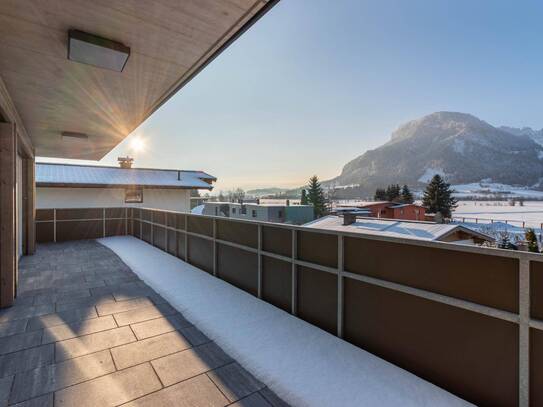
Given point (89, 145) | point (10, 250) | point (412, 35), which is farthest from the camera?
point (412, 35)

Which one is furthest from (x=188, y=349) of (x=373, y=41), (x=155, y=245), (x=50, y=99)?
(x=373, y=41)

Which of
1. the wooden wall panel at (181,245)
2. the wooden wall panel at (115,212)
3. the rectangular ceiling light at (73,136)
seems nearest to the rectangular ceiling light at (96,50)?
the rectangular ceiling light at (73,136)

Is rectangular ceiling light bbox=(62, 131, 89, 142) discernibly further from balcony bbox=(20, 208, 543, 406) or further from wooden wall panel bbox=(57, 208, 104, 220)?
wooden wall panel bbox=(57, 208, 104, 220)

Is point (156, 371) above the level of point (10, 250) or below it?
below

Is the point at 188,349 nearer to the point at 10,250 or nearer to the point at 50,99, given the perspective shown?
the point at 10,250

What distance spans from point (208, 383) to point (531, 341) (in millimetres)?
2727

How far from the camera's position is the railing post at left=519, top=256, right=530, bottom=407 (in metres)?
2.08

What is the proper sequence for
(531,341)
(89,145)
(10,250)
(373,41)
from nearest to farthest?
(531,341) < (10,250) < (89,145) < (373,41)

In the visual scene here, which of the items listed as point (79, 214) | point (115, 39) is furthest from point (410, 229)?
point (79, 214)

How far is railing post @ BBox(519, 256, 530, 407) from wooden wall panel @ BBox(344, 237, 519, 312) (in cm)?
4

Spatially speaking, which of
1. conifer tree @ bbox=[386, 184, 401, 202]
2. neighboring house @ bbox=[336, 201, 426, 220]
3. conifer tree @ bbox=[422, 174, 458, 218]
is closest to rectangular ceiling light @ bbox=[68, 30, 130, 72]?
neighboring house @ bbox=[336, 201, 426, 220]

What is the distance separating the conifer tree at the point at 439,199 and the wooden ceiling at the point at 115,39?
43838 millimetres

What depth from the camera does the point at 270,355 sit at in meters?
3.10

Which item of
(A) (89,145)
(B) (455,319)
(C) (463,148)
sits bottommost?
(B) (455,319)
